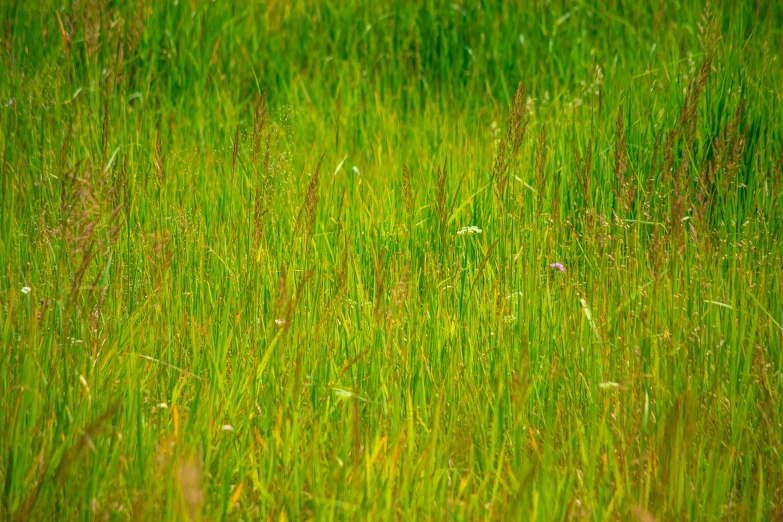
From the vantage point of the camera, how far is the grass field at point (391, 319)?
1.44 meters

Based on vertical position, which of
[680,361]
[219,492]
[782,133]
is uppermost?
[782,133]

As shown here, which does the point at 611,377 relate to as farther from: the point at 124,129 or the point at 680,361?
the point at 124,129

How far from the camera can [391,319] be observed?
1756mm

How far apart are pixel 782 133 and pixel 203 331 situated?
230cm

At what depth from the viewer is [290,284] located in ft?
7.01

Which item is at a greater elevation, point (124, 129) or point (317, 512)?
point (124, 129)

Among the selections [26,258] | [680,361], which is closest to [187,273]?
[26,258]

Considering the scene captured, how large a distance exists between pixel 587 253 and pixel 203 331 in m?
1.13

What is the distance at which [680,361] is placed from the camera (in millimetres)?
1734

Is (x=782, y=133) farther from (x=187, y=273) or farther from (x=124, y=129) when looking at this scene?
(x=124, y=129)

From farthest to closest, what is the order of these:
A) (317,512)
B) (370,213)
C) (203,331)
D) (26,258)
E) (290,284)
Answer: (370,213), (26,258), (290,284), (203,331), (317,512)

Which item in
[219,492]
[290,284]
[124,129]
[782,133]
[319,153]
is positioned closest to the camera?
[219,492]

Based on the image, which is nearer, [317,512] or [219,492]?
[317,512]

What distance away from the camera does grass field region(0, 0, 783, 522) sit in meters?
1.44
